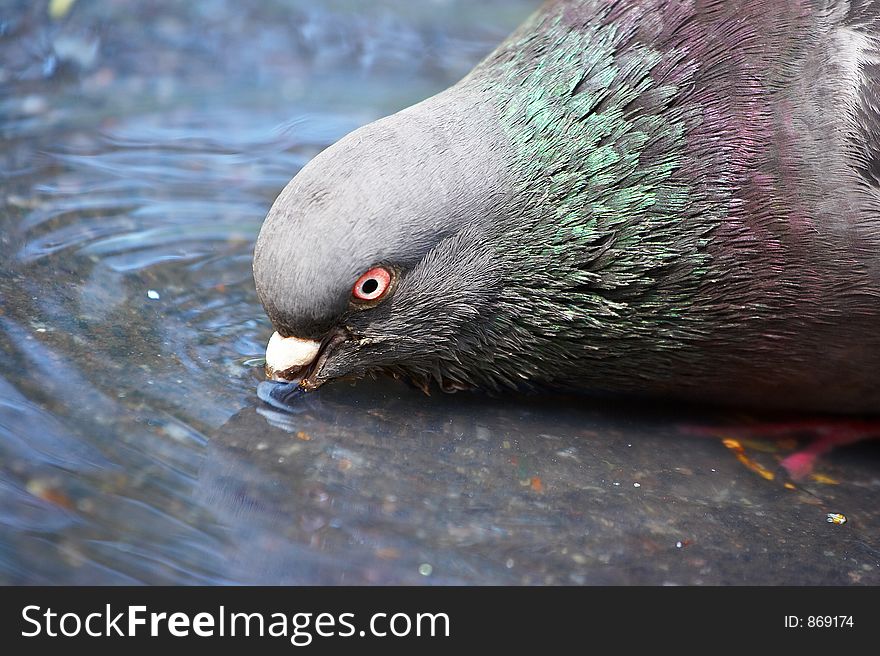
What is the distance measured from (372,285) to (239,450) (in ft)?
2.47

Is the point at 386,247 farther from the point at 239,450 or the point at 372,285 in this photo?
the point at 239,450

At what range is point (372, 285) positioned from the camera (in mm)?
3908

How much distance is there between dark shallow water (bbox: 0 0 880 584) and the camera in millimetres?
3387

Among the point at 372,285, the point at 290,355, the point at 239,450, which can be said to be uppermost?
the point at 372,285

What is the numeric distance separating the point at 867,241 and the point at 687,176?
27.4 inches

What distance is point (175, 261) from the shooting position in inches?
193

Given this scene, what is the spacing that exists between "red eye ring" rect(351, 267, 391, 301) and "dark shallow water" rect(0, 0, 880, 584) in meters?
0.51

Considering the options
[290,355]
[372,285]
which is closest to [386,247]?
[372,285]

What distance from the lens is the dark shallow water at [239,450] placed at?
339cm

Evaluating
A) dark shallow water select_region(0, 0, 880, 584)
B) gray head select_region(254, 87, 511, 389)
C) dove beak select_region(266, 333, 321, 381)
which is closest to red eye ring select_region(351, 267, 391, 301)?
gray head select_region(254, 87, 511, 389)

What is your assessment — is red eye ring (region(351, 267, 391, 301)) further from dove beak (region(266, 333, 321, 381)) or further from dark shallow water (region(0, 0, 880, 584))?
dark shallow water (region(0, 0, 880, 584))

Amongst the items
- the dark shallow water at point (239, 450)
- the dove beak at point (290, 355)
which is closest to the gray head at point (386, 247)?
the dove beak at point (290, 355)

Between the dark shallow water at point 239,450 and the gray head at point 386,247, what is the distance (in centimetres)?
27

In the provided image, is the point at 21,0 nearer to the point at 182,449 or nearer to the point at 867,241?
the point at 182,449
